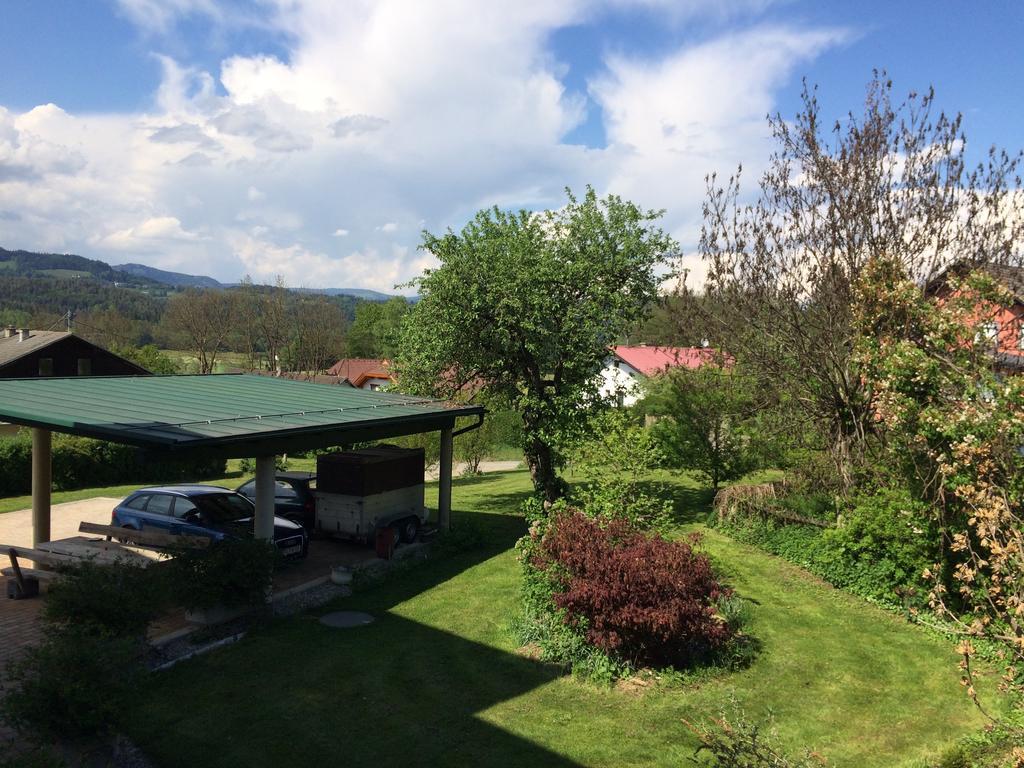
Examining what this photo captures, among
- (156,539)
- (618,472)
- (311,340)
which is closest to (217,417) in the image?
(156,539)

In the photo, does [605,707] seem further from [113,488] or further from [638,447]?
[113,488]

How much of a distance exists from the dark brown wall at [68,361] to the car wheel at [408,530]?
30412mm

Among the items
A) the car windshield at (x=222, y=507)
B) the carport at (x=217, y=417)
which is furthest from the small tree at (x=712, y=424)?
the car windshield at (x=222, y=507)

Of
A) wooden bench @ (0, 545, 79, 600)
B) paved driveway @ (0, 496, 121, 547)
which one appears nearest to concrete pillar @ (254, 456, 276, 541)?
wooden bench @ (0, 545, 79, 600)

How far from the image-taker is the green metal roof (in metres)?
9.65

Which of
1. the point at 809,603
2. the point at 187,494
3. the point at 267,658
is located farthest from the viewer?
the point at 187,494

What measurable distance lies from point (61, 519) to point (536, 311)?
13824 millimetres

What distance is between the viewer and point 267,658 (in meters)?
9.37

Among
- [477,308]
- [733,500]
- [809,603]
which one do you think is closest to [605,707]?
[809,603]

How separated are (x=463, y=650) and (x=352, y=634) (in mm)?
1753

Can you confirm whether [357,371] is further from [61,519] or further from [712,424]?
[712,424]

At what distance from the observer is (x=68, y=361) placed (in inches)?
1714

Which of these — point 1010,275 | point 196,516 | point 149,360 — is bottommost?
point 196,516

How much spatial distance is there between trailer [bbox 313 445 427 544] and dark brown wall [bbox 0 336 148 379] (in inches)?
1180
